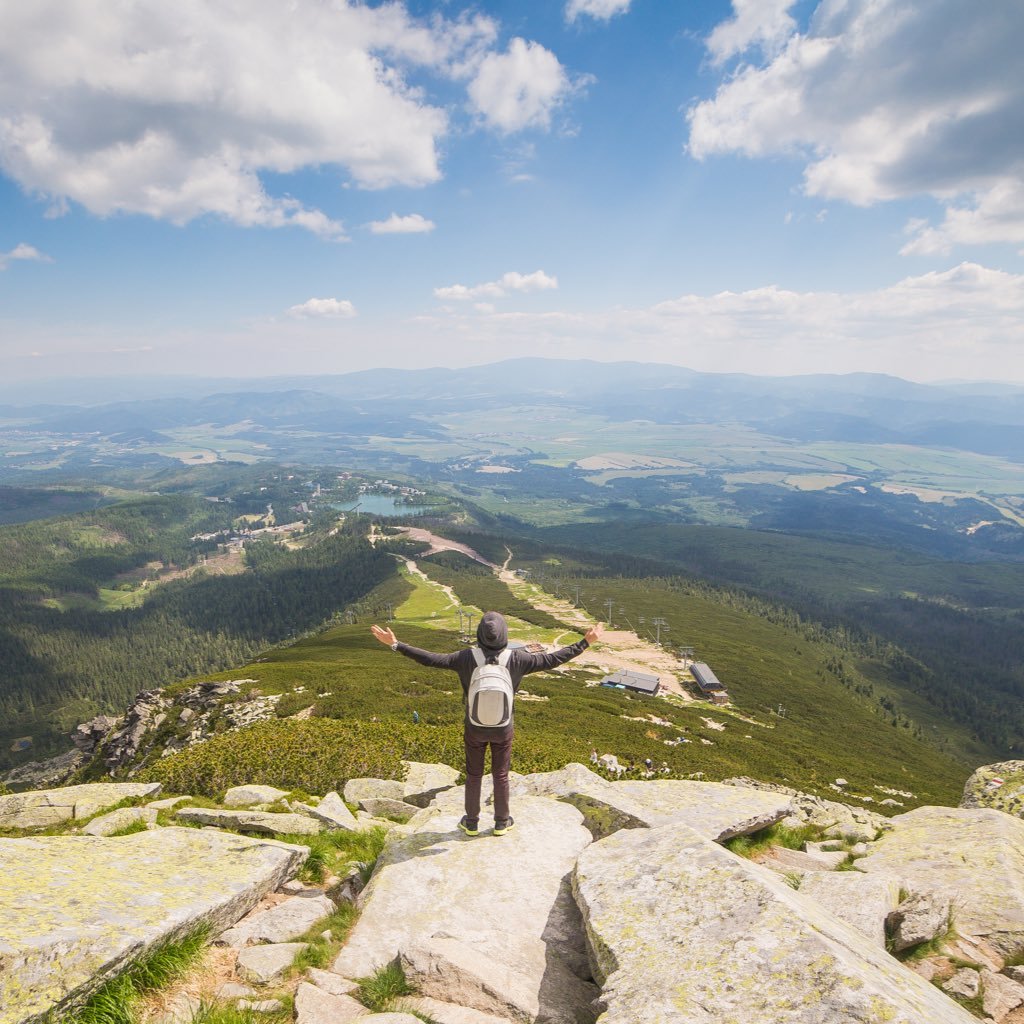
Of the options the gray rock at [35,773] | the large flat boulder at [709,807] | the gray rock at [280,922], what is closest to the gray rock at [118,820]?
the gray rock at [280,922]

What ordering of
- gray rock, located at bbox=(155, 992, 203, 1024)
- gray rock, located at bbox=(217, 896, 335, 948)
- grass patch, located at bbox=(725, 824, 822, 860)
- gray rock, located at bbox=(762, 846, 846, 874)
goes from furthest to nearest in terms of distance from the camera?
grass patch, located at bbox=(725, 824, 822, 860) < gray rock, located at bbox=(762, 846, 846, 874) < gray rock, located at bbox=(217, 896, 335, 948) < gray rock, located at bbox=(155, 992, 203, 1024)

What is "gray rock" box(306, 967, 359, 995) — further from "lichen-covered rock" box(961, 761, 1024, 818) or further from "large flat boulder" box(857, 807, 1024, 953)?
"lichen-covered rock" box(961, 761, 1024, 818)

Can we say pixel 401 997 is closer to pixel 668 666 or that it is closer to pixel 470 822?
pixel 470 822

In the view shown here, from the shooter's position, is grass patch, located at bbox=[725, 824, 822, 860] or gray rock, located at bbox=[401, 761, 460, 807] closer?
grass patch, located at bbox=[725, 824, 822, 860]

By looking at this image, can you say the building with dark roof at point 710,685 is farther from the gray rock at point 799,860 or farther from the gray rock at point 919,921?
the gray rock at point 919,921

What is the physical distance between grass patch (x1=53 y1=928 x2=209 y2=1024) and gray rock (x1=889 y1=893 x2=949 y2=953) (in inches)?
409

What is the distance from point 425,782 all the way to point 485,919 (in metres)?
12.4

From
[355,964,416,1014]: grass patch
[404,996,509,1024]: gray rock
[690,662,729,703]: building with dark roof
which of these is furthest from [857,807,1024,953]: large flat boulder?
[690,662,729,703]: building with dark roof

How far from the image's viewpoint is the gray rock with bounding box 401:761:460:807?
18578mm

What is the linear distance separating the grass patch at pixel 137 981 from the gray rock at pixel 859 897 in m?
8.70

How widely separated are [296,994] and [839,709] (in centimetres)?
12548

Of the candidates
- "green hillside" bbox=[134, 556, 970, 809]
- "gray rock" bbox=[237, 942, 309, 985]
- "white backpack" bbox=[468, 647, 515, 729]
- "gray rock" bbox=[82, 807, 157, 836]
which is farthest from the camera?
"green hillside" bbox=[134, 556, 970, 809]

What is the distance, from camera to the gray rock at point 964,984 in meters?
7.25

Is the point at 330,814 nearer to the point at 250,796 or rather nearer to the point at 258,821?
the point at 258,821
